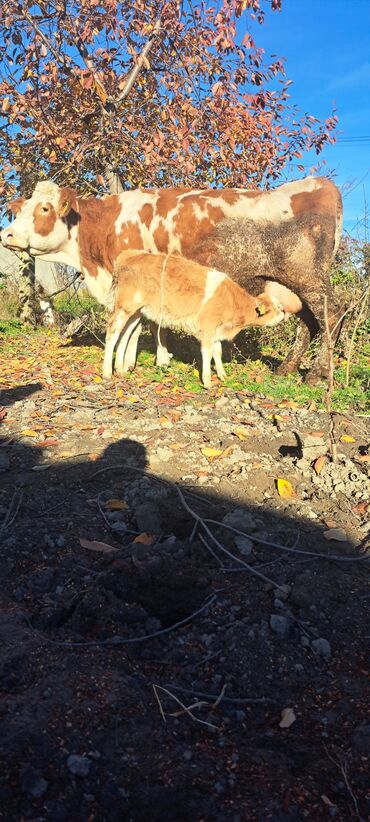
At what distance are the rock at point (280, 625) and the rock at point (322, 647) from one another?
0.13m

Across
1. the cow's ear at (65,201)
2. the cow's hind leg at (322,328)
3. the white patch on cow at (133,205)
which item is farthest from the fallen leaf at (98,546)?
the cow's ear at (65,201)

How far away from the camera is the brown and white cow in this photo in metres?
7.34

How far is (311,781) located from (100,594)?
1264 mm

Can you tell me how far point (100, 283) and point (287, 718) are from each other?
6.86 meters

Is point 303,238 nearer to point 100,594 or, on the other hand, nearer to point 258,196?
point 258,196

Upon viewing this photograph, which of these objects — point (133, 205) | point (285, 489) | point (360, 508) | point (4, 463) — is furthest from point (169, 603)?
point (133, 205)

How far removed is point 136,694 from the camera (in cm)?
226

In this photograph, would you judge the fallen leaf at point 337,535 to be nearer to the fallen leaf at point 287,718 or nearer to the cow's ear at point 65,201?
the fallen leaf at point 287,718

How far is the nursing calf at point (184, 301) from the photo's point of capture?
710 centimetres

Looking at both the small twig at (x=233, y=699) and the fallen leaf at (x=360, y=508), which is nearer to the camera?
the small twig at (x=233, y=699)

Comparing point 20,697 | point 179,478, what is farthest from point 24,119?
point 20,697

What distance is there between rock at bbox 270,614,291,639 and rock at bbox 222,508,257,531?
94 centimetres

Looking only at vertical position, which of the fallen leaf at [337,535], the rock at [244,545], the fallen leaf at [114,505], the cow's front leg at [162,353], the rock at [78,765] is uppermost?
the cow's front leg at [162,353]

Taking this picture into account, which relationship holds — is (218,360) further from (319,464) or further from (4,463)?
(4,463)
